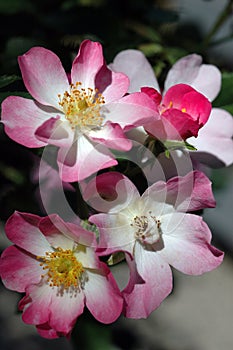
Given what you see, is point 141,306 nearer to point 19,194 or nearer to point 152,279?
point 152,279

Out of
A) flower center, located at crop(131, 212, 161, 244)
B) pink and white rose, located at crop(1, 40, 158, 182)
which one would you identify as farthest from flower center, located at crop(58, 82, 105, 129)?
flower center, located at crop(131, 212, 161, 244)

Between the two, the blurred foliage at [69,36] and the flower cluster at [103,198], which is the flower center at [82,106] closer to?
the flower cluster at [103,198]

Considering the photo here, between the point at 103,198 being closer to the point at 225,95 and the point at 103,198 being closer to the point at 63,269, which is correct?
the point at 63,269

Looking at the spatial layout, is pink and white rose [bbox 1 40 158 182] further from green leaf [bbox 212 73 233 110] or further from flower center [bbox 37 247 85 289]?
green leaf [bbox 212 73 233 110]

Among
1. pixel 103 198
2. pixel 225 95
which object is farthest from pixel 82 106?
pixel 225 95

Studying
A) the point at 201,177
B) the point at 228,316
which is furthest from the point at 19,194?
the point at 228,316

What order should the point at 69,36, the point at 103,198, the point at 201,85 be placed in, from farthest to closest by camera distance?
1. the point at 69,36
2. the point at 201,85
3. the point at 103,198
